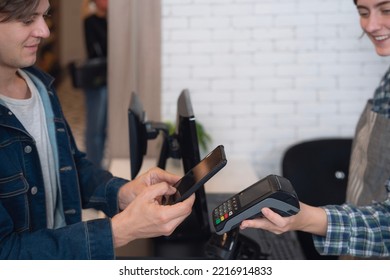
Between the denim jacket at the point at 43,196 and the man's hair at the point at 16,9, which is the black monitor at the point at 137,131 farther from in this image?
the man's hair at the point at 16,9

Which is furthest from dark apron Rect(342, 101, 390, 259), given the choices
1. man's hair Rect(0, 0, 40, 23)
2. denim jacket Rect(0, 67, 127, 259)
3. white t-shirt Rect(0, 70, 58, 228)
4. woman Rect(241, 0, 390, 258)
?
man's hair Rect(0, 0, 40, 23)

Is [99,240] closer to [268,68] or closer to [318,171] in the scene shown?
[318,171]

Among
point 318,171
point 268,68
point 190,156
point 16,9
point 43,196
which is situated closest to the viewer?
point 16,9

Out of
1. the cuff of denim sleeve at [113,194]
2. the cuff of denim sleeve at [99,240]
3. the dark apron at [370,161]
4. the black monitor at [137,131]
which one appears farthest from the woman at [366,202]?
the black monitor at [137,131]

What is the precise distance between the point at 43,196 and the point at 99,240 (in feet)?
0.85

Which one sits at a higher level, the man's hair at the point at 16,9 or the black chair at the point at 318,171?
the man's hair at the point at 16,9

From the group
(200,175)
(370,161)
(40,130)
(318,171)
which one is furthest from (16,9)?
(318,171)

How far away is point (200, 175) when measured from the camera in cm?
108

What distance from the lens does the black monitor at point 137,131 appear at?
159 cm

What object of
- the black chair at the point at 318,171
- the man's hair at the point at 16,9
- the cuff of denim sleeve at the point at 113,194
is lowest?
the black chair at the point at 318,171

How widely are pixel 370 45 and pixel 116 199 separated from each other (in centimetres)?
166

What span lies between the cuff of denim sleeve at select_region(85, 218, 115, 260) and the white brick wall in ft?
5.18
